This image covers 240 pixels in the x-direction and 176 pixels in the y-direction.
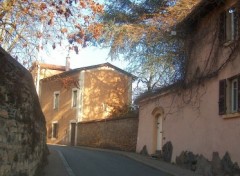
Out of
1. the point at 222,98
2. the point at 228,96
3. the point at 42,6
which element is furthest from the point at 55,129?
the point at 228,96

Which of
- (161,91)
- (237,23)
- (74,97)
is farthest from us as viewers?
(74,97)

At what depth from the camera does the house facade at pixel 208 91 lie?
1589cm

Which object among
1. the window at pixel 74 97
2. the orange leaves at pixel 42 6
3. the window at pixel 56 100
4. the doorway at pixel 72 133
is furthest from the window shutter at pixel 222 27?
the window at pixel 56 100

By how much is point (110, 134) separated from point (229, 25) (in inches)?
674

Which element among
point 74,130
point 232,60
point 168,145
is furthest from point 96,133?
point 232,60

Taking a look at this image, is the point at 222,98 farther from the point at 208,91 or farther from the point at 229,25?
the point at 229,25

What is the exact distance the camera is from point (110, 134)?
32469 mm

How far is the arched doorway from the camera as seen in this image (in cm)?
2400

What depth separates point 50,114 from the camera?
1903 inches

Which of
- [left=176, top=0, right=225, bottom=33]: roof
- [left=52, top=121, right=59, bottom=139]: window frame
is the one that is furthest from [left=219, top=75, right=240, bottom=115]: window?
[left=52, top=121, right=59, bottom=139]: window frame

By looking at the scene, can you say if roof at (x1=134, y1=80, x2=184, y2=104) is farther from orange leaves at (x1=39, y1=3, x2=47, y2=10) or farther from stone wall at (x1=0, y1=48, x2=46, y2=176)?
stone wall at (x1=0, y1=48, x2=46, y2=176)

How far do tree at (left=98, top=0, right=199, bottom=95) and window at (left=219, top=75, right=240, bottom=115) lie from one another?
5.43 m

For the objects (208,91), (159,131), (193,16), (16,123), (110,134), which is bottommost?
(110,134)

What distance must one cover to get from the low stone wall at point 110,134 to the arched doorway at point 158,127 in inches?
150
